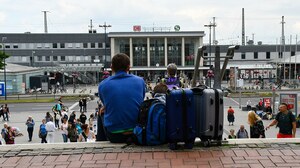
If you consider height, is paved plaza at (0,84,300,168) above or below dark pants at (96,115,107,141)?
below

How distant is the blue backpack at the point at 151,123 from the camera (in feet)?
17.7

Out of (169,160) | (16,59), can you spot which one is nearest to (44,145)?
(169,160)

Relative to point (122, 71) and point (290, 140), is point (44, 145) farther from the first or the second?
point (290, 140)

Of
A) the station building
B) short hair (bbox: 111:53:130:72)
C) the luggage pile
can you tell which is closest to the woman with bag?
the luggage pile

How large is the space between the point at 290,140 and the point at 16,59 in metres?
79.3

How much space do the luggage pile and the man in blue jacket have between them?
0.47 ft

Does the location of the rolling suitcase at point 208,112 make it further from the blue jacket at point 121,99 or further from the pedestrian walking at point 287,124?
the pedestrian walking at point 287,124

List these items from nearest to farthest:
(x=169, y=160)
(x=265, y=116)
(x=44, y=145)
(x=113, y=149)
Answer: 1. (x=169, y=160)
2. (x=113, y=149)
3. (x=44, y=145)
4. (x=265, y=116)

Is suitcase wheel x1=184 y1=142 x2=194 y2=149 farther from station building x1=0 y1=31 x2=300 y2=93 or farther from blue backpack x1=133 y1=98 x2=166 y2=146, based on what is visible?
station building x1=0 y1=31 x2=300 y2=93

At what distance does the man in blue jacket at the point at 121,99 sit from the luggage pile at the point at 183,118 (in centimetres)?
14

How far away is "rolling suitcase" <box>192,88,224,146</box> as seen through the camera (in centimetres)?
535

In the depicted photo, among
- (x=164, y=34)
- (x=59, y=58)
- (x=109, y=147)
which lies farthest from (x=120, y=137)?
(x=59, y=58)

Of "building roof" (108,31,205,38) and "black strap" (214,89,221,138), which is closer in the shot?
"black strap" (214,89,221,138)

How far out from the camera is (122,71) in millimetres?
5703
